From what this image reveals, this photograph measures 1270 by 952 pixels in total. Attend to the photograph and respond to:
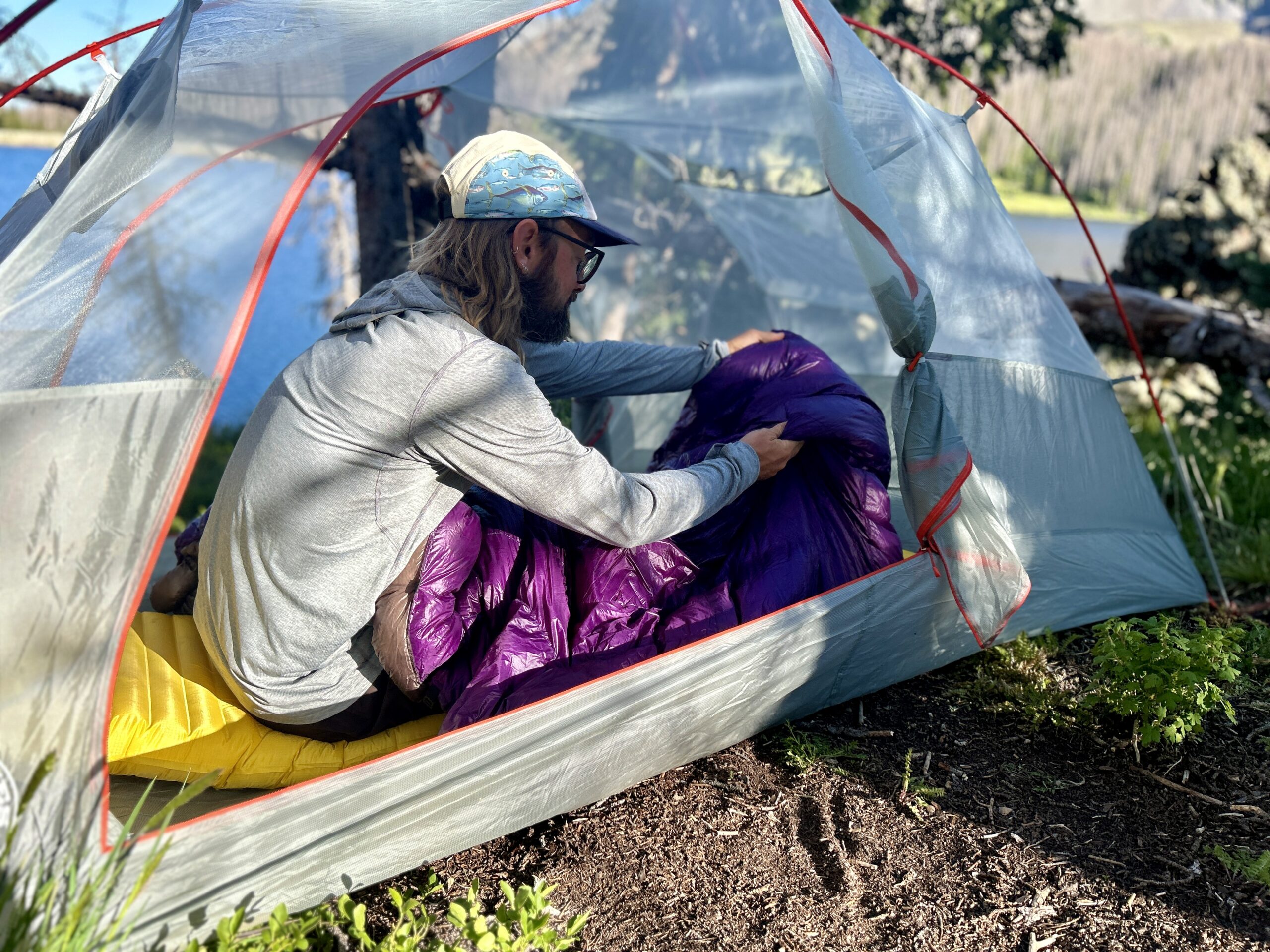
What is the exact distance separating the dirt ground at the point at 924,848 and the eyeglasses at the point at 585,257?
1.21 metres

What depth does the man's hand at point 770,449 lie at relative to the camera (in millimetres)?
2428

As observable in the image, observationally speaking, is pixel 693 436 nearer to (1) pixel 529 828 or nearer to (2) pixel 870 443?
(2) pixel 870 443

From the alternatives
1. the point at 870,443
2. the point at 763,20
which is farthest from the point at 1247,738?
the point at 763,20

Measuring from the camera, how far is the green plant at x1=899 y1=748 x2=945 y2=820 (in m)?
2.25

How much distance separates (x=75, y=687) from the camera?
1605mm

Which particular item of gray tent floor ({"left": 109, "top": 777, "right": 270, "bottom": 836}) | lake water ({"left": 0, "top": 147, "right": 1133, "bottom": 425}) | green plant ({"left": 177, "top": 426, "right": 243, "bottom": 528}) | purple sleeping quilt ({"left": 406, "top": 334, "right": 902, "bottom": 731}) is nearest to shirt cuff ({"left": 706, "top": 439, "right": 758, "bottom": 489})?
purple sleeping quilt ({"left": 406, "top": 334, "right": 902, "bottom": 731})

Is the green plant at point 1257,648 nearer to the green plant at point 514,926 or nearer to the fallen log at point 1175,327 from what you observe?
the fallen log at point 1175,327

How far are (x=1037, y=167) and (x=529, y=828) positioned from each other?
7.67 meters

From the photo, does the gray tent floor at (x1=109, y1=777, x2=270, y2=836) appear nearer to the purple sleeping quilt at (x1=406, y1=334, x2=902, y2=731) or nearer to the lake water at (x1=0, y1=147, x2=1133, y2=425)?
the purple sleeping quilt at (x1=406, y1=334, x2=902, y2=731)

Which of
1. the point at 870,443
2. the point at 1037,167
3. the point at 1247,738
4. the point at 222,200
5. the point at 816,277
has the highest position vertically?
the point at 222,200

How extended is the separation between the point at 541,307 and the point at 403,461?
0.50 m

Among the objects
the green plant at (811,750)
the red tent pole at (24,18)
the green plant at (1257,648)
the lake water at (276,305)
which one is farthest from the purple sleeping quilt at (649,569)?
the lake water at (276,305)

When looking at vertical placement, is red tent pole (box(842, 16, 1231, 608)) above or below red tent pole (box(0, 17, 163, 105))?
below

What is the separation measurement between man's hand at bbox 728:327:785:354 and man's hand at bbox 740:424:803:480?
0.53m
